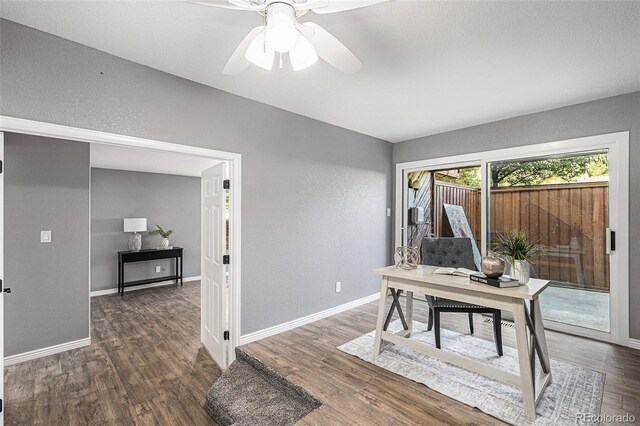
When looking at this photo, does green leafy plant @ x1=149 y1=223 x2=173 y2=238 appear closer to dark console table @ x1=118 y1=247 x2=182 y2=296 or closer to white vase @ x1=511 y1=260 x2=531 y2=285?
dark console table @ x1=118 y1=247 x2=182 y2=296

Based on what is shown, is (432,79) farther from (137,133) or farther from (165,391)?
(165,391)

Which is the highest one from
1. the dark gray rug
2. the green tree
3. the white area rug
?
the green tree

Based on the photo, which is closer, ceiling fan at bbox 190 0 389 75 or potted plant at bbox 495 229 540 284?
ceiling fan at bbox 190 0 389 75

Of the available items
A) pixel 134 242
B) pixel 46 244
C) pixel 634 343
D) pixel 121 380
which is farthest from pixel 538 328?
pixel 134 242

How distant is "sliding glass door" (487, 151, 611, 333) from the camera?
316 cm

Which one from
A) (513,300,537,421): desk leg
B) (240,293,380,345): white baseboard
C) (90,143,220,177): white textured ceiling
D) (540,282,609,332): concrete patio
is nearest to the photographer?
(513,300,537,421): desk leg

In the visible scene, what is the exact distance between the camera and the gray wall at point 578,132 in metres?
2.90

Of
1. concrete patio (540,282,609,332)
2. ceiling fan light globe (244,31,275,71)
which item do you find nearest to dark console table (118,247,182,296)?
ceiling fan light globe (244,31,275,71)

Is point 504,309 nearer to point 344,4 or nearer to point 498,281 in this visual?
point 498,281

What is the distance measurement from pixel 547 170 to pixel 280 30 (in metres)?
3.66

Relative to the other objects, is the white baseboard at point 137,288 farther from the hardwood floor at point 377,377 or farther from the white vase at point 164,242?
the hardwood floor at point 377,377

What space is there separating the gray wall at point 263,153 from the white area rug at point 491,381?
43.2 inches

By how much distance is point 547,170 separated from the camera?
3.49 meters

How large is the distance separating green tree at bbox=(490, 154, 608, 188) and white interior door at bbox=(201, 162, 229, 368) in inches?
134
